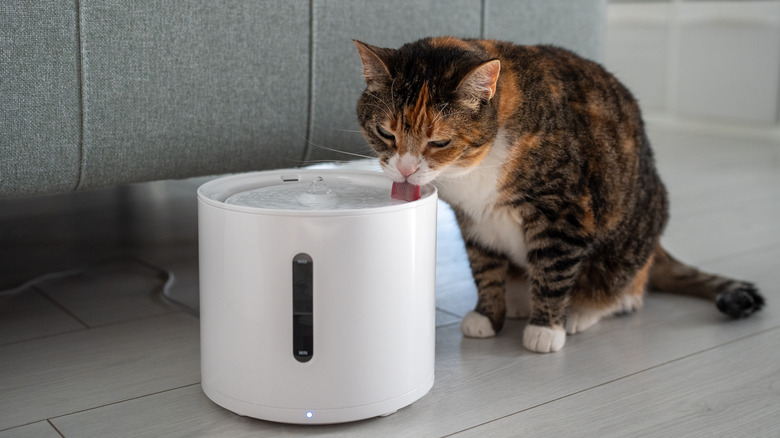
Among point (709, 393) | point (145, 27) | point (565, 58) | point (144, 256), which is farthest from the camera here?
point (144, 256)

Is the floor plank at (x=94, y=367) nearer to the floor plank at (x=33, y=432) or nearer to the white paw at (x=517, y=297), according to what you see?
the floor plank at (x=33, y=432)

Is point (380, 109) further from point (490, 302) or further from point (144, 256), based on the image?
point (144, 256)

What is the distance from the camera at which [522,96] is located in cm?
136

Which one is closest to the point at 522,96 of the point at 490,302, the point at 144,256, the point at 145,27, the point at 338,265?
the point at 490,302

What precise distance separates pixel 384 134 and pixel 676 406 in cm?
62

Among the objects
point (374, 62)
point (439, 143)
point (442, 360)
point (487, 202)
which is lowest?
point (442, 360)

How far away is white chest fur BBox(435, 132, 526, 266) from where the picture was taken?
4.43 ft

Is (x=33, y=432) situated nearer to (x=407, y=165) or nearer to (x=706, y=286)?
(x=407, y=165)

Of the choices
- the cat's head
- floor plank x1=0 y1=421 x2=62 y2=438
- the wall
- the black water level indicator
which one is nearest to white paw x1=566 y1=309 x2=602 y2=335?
the cat's head

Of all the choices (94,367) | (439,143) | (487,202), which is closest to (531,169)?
(487,202)

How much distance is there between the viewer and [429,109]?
1226mm

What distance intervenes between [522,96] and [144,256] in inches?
42.8

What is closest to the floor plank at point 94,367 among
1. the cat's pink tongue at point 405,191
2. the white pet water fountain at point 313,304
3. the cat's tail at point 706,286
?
the white pet water fountain at point 313,304

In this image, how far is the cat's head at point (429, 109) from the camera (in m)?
1.22
